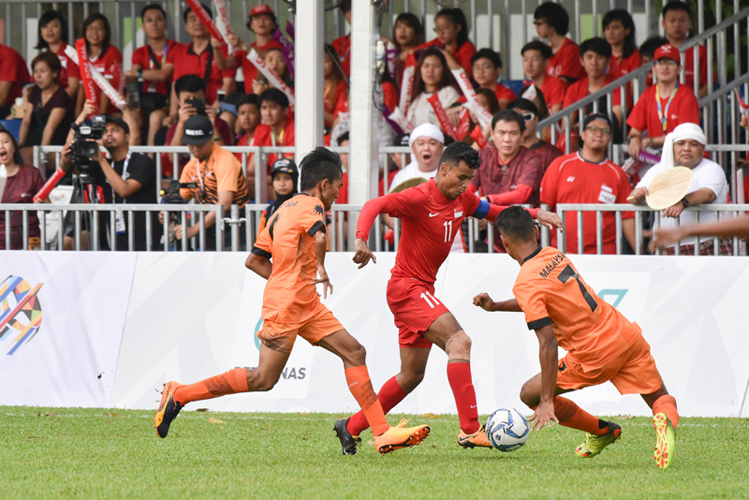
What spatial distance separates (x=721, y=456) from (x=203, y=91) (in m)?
8.71

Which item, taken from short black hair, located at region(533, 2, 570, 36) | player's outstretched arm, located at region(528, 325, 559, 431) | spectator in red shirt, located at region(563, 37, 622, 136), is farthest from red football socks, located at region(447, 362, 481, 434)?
short black hair, located at region(533, 2, 570, 36)

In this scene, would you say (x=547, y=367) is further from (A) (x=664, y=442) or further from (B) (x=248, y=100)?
(B) (x=248, y=100)

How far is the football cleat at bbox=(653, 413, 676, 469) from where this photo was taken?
19.5 ft

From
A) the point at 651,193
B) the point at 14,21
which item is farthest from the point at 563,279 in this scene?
the point at 14,21

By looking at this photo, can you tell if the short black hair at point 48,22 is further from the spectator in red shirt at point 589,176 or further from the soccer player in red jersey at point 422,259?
the soccer player in red jersey at point 422,259

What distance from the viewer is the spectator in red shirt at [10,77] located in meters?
14.5

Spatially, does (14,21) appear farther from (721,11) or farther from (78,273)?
(721,11)

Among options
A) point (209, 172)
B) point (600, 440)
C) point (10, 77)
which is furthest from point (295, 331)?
point (10, 77)

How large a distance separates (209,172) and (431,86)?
10.9ft

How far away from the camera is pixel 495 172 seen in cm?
1055

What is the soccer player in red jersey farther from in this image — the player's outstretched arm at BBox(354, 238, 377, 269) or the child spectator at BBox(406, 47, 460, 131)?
the child spectator at BBox(406, 47, 460, 131)

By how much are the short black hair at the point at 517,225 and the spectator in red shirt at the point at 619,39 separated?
6.96 metres

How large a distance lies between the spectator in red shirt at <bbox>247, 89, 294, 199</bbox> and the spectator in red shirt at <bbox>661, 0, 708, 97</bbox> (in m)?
4.69

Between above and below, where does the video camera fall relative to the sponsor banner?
above
